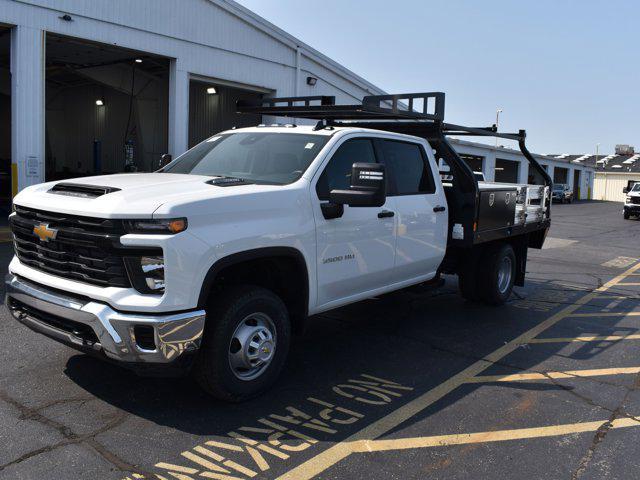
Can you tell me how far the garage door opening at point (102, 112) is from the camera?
24.0 meters

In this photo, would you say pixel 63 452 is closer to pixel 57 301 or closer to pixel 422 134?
pixel 57 301

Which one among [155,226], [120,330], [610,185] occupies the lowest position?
[120,330]

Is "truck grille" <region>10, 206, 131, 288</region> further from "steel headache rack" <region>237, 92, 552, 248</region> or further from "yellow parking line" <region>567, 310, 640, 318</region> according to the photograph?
"yellow parking line" <region>567, 310, 640, 318</region>

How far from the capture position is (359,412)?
415 centimetres

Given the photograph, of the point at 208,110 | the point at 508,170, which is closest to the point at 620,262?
the point at 208,110

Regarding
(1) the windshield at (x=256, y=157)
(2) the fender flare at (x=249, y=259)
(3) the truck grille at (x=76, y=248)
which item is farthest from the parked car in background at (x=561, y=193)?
(3) the truck grille at (x=76, y=248)

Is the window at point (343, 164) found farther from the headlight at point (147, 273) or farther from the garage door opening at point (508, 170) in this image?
the garage door opening at point (508, 170)

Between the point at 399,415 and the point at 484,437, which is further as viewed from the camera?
the point at 399,415

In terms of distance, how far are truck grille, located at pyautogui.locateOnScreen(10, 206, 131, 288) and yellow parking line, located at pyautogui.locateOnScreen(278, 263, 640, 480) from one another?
1522 millimetres

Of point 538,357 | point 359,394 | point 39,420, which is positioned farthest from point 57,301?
point 538,357

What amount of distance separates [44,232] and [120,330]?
97 centimetres

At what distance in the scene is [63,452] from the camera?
11.1 ft

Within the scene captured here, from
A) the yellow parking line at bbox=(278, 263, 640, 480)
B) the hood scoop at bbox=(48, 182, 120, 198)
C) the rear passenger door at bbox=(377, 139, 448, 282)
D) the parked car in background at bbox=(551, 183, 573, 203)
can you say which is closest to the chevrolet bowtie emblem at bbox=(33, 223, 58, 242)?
the hood scoop at bbox=(48, 182, 120, 198)

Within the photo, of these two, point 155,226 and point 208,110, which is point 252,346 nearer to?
point 155,226
